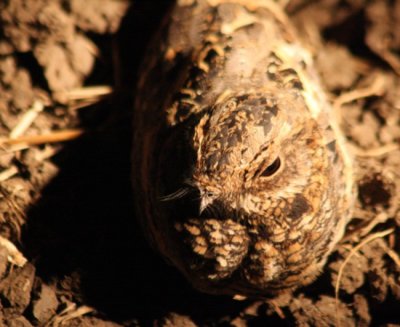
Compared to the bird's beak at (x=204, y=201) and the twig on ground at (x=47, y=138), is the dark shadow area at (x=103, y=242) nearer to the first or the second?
the twig on ground at (x=47, y=138)

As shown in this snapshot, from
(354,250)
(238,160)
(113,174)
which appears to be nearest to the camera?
(238,160)

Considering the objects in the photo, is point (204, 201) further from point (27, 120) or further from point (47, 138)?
point (27, 120)

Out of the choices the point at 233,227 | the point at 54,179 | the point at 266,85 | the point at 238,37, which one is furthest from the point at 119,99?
the point at 233,227

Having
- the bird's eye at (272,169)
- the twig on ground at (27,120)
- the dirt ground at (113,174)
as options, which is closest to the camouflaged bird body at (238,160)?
the bird's eye at (272,169)

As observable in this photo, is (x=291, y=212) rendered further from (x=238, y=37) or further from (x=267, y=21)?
(x=267, y=21)

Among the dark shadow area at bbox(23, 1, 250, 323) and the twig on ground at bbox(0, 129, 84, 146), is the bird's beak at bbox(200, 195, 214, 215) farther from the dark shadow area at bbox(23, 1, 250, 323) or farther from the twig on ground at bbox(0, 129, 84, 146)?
the twig on ground at bbox(0, 129, 84, 146)

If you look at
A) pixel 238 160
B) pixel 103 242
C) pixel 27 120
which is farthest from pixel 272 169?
pixel 27 120
